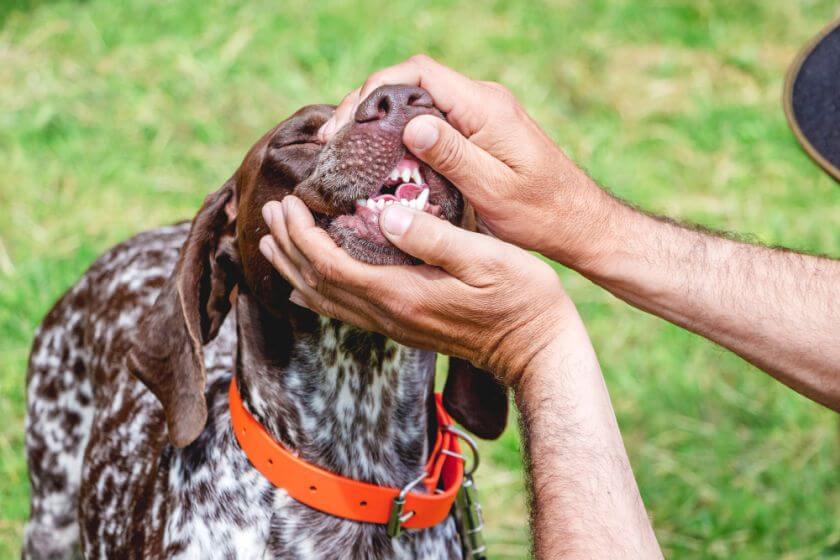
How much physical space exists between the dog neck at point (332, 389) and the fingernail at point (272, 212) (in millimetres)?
337

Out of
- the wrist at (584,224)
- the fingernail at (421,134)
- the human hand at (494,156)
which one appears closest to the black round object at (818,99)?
the wrist at (584,224)

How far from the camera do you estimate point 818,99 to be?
3609 mm

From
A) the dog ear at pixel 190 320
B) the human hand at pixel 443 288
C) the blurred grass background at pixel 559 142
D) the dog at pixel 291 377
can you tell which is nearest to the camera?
the human hand at pixel 443 288

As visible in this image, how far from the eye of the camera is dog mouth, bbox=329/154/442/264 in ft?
8.33

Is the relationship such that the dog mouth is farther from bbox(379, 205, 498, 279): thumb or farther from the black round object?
the black round object

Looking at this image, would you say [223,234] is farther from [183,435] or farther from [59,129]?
[59,129]

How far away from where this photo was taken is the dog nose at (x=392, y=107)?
99.2 inches

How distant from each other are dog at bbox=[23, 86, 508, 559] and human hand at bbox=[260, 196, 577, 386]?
0.09 meters

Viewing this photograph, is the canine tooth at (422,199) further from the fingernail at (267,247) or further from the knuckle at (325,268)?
the fingernail at (267,247)

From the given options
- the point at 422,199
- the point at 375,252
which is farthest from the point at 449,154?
the point at 375,252

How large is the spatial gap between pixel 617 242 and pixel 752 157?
502 centimetres

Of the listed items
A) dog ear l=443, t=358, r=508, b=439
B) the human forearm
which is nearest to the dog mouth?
the human forearm

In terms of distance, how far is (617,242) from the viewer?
3.03m

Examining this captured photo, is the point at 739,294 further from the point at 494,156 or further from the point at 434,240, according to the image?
the point at 434,240
